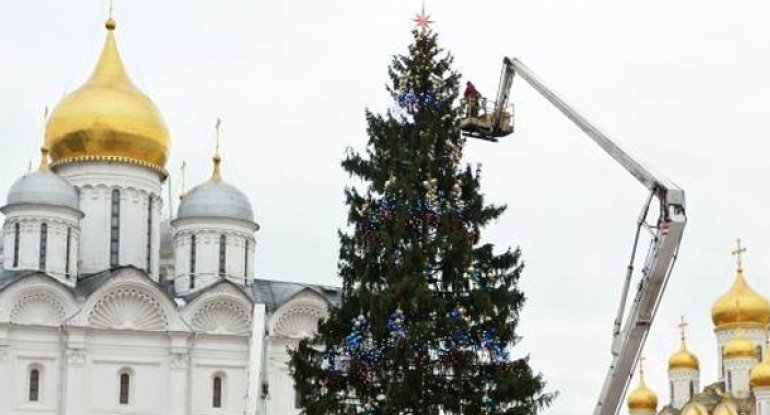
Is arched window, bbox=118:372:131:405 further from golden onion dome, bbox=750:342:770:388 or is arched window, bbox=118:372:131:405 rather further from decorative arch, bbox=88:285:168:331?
golden onion dome, bbox=750:342:770:388

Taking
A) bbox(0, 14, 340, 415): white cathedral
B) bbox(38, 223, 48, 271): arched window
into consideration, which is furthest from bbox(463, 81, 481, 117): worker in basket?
bbox(38, 223, 48, 271): arched window

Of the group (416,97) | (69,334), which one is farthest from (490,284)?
(69,334)

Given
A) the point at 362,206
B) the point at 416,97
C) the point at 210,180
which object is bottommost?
the point at 362,206

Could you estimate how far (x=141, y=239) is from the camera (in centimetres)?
4591

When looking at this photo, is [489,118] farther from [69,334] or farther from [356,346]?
[69,334]

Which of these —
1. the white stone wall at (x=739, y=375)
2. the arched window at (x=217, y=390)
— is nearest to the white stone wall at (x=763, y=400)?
the white stone wall at (x=739, y=375)

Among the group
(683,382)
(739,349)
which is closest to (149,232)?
(739,349)

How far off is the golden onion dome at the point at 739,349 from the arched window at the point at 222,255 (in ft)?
68.3

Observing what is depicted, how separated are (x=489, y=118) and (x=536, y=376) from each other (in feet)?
14.2

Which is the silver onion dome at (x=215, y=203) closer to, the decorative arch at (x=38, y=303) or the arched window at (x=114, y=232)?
the arched window at (x=114, y=232)

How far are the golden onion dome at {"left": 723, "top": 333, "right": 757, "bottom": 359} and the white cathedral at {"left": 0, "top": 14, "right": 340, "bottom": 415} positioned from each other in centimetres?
1750

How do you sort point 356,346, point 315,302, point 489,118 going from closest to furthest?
point 356,346 → point 489,118 → point 315,302

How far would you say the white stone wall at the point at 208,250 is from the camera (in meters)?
45.3

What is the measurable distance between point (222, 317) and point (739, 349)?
21698 mm
